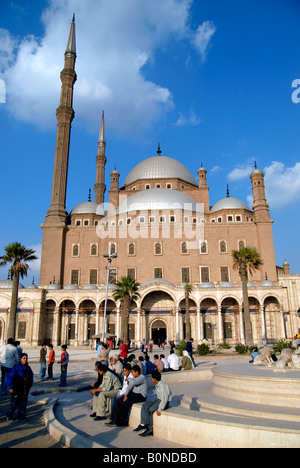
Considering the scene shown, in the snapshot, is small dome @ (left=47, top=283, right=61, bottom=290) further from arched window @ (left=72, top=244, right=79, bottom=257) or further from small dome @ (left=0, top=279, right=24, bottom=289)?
arched window @ (left=72, top=244, right=79, bottom=257)

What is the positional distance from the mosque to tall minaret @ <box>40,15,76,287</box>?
11 centimetres

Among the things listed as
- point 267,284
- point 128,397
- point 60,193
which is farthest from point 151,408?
point 60,193

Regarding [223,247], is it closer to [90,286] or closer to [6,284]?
[90,286]

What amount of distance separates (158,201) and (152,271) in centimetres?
915

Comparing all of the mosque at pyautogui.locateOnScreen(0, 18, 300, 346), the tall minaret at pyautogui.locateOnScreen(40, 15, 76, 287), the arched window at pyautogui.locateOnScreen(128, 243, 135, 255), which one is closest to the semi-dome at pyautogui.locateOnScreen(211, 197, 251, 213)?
the mosque at pyautogui.locateOnScreen(0, 18, 300, 346)

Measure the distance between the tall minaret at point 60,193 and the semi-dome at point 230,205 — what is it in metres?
18.7

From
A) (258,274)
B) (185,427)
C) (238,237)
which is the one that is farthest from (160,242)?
(185,427)

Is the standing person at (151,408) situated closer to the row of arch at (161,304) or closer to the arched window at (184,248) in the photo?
the row of arch at (161,304)

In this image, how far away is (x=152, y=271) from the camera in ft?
115

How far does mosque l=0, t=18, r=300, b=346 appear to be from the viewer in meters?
31.9

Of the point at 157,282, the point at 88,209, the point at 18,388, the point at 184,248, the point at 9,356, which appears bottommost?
the point at 18,388

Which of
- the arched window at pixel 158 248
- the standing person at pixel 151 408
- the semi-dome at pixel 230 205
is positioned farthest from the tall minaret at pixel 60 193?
the standing person at pixel 151 408

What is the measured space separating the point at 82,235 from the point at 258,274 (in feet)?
62.7

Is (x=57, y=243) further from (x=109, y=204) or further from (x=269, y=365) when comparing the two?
(x=269, y=365)
